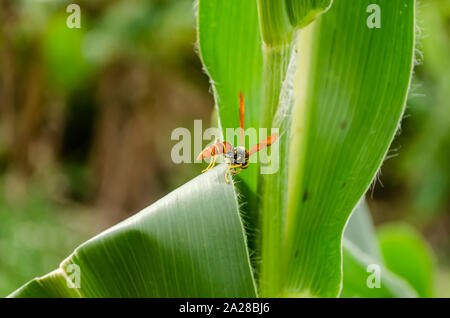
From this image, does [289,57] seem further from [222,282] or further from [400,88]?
[222,282]

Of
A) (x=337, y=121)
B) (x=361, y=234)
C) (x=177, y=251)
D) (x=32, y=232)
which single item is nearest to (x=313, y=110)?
(x=337, y=121)

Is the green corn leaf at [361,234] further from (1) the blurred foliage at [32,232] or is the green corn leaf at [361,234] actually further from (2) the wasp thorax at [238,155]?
(1) the blurred foliage at [32,232]

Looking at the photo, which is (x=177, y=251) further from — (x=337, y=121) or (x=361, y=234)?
(x=361, y=234)

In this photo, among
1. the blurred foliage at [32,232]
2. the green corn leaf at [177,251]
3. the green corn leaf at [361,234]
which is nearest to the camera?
the green corn leaf at [177,251]

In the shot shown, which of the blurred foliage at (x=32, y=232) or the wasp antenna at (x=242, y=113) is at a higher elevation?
the wasp antenna at (x=242, y=113)

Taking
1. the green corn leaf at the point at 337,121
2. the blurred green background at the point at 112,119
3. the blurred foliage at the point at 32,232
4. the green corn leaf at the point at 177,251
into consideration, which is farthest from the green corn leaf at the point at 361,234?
the blurred foliage at the point at 32,232
